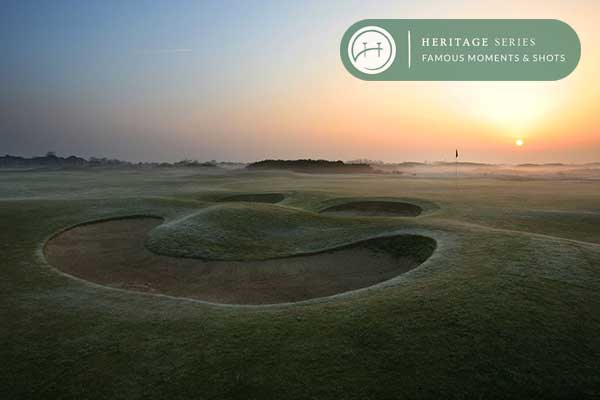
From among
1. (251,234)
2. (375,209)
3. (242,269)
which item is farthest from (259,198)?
(242,269)

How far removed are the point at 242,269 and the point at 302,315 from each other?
670 cm

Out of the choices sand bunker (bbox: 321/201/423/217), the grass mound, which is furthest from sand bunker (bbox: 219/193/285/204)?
the grass mound

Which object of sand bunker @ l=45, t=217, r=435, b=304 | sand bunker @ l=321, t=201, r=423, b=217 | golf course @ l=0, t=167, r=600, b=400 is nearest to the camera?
golf course @ l=0, t=167, r=600, b=400

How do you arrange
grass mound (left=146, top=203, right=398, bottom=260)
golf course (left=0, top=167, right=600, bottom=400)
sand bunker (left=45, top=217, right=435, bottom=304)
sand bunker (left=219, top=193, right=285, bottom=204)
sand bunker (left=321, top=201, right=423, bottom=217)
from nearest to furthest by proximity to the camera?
golf course (left=0, top=167, right=600, bottom=400), sand bunker (left=45, top=217, right=435, bottom=304), grass mound (left=146, top=203, right=398, bottom=260), sand bunker (left=321, top=201, right=423, bottom=217), sand bunker (left=219, top=193, right=285, bottom=204)

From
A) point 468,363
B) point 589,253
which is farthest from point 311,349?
point 589,253

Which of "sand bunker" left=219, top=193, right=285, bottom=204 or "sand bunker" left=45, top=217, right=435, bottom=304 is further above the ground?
"sand bunker" left=219, top=193, right=285, bottom=204

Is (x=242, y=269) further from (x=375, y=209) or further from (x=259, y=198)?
(x=259, y=198)

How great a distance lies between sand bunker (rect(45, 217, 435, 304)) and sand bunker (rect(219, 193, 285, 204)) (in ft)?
57.9

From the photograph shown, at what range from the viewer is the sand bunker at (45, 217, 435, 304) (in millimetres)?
13703

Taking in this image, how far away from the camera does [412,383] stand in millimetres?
7031

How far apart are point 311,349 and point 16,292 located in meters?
10.8

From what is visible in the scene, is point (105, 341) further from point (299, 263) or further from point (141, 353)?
point (299, 263)

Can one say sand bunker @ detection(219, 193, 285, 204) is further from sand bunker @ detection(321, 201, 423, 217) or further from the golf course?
the golf course

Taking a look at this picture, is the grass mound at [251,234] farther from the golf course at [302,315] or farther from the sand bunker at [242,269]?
the sand bunker at [242,269]
